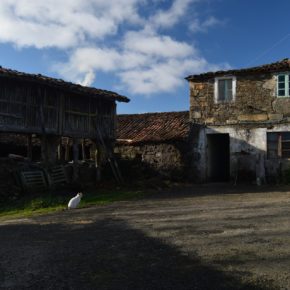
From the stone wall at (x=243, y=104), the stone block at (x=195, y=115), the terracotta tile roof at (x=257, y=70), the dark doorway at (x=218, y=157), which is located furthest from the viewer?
the dark doorway at (x=218, y=157)

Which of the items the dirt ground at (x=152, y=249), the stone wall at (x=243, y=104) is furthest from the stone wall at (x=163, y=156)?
the dirt ground at (x=152, y=249)

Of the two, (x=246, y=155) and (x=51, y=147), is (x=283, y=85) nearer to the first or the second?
(x=246, y=155)

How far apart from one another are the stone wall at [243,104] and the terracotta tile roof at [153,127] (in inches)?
52.4

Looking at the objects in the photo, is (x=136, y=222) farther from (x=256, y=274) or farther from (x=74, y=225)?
(x=256, y=274)

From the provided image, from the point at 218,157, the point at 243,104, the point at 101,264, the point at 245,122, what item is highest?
the point at 243,104

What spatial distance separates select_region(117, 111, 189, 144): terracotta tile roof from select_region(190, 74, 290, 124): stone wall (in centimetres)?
133

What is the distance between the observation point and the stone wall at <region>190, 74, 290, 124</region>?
20156 millimetres

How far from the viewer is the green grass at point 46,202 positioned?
43.9ft

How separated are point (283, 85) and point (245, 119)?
2.15m

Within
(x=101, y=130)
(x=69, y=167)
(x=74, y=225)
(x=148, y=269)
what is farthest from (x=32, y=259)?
(x=101, y=130)

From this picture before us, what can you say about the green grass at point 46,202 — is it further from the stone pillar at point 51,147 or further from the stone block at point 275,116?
the stone block at point 275,116

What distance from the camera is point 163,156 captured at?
74.3 ft

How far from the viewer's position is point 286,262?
616cm

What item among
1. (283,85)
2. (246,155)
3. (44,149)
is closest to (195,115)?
(246,155)
